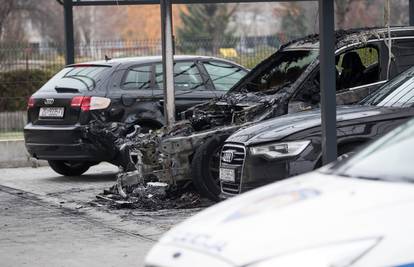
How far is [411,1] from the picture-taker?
41.5 ft

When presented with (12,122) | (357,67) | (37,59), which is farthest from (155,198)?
(37,59)

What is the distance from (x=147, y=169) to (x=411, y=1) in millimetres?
5442

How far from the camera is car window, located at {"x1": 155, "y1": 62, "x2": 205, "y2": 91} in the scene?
1229 centimetres

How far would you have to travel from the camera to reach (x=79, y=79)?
12.0 m

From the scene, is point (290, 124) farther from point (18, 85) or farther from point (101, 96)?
point (18, 85)

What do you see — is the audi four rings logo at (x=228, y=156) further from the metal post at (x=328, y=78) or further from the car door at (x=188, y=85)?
the car door at (x=188, y=85)

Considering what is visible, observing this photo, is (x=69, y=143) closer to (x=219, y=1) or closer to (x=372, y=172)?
(x=219, y=1)

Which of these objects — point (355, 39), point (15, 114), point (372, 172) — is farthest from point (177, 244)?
point (15, 114)

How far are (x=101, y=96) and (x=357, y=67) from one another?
3.66m

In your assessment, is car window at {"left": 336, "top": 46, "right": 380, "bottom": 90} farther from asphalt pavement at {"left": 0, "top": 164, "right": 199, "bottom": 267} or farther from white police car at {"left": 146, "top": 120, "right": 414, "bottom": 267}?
white police car at {"left": 146, "top": 120, "right": 414, "bottom": 267}

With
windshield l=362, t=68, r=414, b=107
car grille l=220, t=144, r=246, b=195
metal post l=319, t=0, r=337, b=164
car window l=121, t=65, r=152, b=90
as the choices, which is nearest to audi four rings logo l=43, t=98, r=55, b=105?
car window l=121, t=65, r=152, b=90

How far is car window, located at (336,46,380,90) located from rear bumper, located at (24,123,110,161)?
Result: 11.4 ft

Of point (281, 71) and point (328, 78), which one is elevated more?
point (281, 71)

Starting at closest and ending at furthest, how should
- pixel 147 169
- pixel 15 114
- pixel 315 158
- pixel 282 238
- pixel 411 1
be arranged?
pixel 282 238 < pixel 315 158 < pixel 147 169 < pixel 411 1 < pixel 15 114
